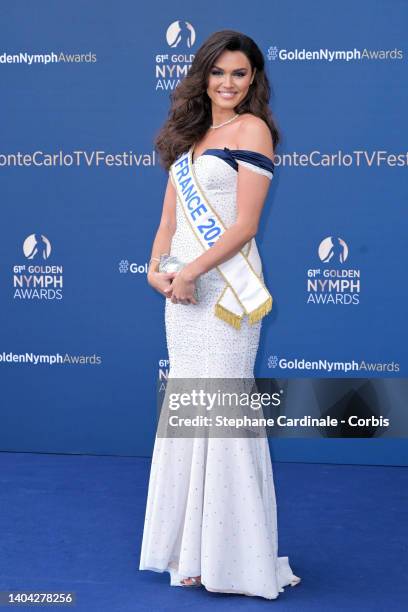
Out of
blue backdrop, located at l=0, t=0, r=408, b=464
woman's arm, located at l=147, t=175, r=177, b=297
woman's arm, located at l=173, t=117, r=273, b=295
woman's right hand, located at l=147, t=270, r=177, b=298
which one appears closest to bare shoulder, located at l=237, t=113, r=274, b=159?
woman's arm, located at l=173, t=117, r=273, b=295

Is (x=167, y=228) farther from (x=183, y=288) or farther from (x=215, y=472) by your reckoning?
(x=215, y=472)

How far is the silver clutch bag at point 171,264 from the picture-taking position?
315cm

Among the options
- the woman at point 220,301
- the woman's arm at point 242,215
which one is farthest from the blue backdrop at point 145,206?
the woman's arm at point 242,215

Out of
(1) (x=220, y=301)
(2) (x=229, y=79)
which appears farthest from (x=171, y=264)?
(2) (x=229, y=79)

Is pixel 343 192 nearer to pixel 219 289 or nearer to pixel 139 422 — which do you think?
pixel 139 422

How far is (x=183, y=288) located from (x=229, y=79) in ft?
2.13

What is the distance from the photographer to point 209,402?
3.12 m

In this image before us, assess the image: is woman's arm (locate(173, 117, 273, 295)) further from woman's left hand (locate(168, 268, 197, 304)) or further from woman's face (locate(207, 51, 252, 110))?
woman's face (locate(207, 51, 252, 110))

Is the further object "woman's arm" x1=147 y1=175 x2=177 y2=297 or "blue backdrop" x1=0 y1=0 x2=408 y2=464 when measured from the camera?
"blue backdrop" x1=0 y1=0 x2=408 y2=464

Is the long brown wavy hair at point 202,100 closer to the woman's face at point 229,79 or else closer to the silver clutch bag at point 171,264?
the woman's face at point 229,79

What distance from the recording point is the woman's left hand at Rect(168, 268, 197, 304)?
3.05 m

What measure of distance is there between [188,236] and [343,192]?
71.7 inches

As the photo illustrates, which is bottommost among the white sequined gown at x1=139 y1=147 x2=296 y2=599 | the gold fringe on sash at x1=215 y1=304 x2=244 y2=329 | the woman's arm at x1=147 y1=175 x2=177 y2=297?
the white sequined gown at x1=139 y1=147 x2=296 y2=599

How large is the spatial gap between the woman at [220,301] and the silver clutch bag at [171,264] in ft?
0.05
